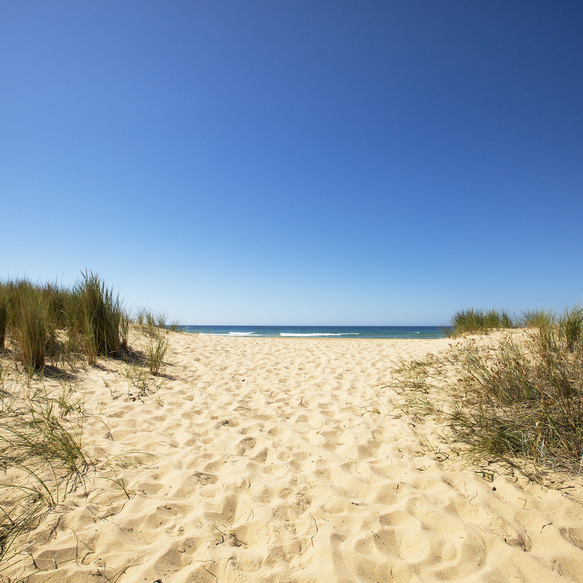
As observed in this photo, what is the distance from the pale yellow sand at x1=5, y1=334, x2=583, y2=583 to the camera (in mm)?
1492

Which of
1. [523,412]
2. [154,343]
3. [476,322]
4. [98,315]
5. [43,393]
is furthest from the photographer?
[476,322]

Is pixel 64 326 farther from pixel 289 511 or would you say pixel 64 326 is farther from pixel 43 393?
pixel 289 511

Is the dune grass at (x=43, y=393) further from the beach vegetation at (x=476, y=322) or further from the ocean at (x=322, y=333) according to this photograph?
the beach vegetation at (x=476, y=322)

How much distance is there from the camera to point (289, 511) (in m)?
1.92

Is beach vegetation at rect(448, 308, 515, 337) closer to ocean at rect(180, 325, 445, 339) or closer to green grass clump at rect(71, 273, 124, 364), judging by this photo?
ocean at rect(180, 325, 445, 339)

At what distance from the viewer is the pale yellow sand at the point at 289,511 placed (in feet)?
4.90

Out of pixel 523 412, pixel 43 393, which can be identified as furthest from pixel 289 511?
pixel 43 393

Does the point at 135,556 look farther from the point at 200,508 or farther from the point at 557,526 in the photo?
the point at 557,526

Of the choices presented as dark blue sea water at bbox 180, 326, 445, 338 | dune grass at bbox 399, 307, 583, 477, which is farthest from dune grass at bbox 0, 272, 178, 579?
dark blue sea water at bbox 180, 326, 445, 338

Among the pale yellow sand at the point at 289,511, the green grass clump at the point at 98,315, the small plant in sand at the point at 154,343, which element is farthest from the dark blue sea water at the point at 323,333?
the pale yellow sand at the point at 289,511

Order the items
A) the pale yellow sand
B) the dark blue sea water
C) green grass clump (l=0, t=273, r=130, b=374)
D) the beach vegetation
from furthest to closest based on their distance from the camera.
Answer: the dark blue sea water, the beach vegetation, green grass clump (l=0, t=273, r=130, b=374), the pale yellow sand

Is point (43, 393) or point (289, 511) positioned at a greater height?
point (43, 393)

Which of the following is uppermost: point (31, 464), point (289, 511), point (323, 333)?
point (31, 464)

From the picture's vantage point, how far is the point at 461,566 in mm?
1531
